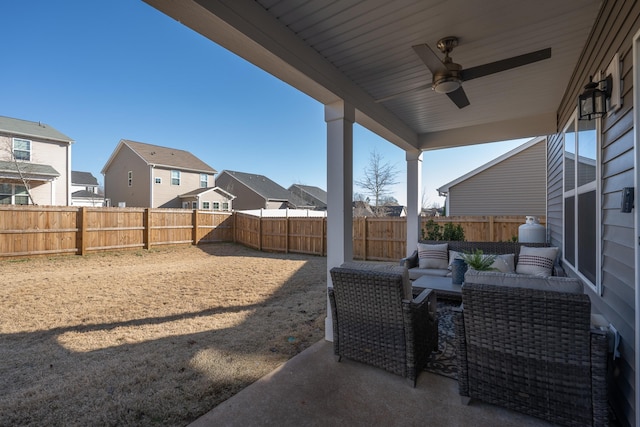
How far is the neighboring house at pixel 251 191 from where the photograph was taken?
21802mm

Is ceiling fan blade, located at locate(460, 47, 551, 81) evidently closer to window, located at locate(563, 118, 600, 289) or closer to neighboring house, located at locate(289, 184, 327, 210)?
window, located at locate(563, 118, 600, 289)

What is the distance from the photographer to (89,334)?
346 cm

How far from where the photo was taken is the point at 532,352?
1.79 metres

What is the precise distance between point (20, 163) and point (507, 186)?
19.6m

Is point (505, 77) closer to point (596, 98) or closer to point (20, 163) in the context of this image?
point (596, 98)

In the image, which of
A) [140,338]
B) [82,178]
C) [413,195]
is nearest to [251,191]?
[82,178]

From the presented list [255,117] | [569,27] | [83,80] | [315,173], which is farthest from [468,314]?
[315,173]

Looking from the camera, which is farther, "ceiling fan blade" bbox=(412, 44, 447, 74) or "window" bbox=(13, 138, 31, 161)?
"window" bbox=(13, 138, 31, 161)

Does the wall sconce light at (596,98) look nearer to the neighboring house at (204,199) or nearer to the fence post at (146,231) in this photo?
the fence post at (146,231)

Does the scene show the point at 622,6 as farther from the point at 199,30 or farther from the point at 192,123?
the point at 192,123

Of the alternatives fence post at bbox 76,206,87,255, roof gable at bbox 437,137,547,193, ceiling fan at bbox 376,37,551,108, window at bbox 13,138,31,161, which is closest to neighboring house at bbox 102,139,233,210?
window at bbox 13,138,31,161

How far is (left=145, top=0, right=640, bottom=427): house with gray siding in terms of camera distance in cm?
180

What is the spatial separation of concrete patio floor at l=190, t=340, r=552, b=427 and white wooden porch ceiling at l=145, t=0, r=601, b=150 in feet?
8.79

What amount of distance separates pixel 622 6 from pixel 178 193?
1867cm
